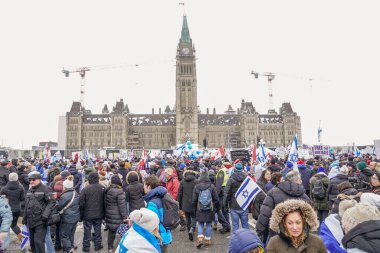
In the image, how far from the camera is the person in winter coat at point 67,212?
755 centimetres

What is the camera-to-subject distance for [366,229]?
2922 millimetres

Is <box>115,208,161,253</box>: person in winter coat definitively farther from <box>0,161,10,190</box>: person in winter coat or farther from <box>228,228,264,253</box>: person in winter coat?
<box>0,161,10,190</box>: person in winter coat

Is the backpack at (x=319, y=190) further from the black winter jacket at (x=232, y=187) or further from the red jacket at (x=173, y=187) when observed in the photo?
the red jacket at (x=173, y=187)

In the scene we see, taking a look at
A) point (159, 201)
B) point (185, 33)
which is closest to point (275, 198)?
point (159, 201)

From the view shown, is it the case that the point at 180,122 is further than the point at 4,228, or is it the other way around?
the point at 180,122

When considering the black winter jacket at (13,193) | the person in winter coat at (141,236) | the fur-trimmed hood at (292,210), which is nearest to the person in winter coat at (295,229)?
the fur-trimmed hood at (292,210)

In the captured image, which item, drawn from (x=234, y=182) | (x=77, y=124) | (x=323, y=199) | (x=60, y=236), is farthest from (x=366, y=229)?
(x=77, y=124)

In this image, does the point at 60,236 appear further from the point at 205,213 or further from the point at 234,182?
the point at 234,182

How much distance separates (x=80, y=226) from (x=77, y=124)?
9606cm

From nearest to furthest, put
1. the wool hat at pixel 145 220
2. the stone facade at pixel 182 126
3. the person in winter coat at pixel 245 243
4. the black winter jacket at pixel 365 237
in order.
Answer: the person in winter coat at pixel 245 243
the black winter jacket at pixel 365 237
the wool hat at pixel 145 220
the stone facade at pixel 182 126

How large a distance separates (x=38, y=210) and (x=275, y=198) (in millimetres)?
4637

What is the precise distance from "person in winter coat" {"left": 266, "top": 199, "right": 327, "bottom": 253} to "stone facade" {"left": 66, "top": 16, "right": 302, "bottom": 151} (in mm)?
95974

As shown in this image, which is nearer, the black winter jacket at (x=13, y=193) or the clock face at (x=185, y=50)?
the black winter jacket at (x=13, y=193)

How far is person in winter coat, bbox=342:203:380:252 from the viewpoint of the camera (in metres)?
2.86
